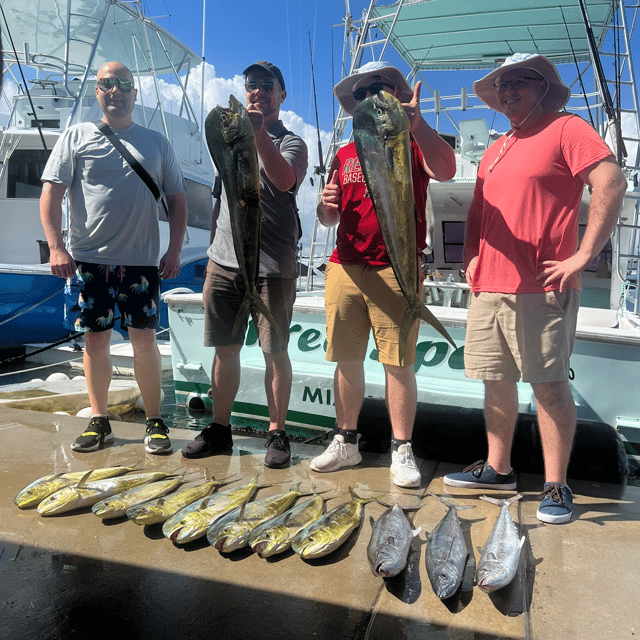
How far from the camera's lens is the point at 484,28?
7.36 meters

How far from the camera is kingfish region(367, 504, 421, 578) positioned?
1.89 metres

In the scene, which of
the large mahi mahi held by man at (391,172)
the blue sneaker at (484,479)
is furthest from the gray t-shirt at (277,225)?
the blue sneaker at (484,479)

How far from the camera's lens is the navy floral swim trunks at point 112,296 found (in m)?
3.27

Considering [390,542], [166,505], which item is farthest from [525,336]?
[166,505]

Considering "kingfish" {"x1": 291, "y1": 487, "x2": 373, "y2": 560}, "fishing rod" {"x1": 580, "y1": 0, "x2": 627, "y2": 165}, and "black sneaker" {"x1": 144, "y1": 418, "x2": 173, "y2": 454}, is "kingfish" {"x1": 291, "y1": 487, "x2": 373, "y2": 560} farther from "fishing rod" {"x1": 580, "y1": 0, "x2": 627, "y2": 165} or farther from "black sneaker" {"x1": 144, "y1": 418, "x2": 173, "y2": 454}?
"fishing rod" {"x1": 580, "y1": 0, "x2": 627, "y2": 165}

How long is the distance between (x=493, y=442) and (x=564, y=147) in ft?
4.89

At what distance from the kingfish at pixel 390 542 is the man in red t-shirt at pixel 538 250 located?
2.25 ft

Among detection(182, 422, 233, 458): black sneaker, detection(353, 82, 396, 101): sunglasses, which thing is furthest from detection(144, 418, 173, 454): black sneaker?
detection(353, 82, 396, 101): sunglasses

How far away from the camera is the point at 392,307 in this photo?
2916 millimetres

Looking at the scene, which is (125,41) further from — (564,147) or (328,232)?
(564,147)

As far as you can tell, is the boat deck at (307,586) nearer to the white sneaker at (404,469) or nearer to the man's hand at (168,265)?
the white sneaker at (404,469)

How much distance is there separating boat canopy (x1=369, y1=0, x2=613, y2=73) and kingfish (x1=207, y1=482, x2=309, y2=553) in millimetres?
6385

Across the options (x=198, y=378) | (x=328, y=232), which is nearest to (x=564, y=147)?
(x=198, y=378)

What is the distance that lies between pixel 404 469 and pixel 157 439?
5.03 ft
